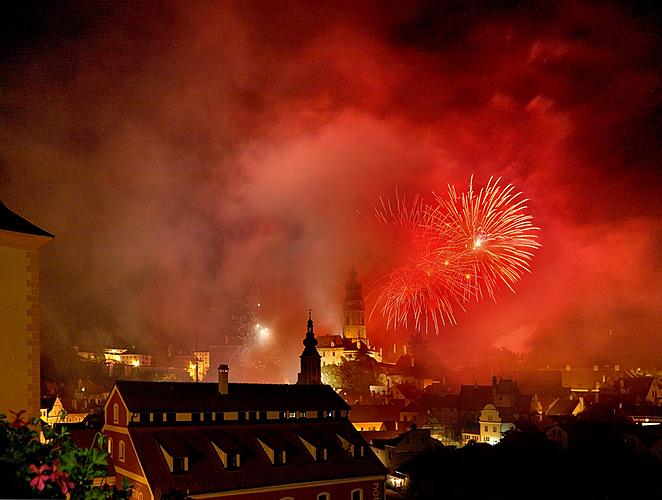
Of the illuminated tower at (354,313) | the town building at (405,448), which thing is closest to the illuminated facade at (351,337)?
the illuminated tower at (354,313)

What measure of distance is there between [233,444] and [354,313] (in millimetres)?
110830

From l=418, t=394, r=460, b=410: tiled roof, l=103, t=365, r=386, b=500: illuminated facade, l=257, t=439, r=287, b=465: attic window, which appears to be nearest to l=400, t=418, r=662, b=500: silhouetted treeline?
l=103, t=365, r=386, b=500: illuminated facade

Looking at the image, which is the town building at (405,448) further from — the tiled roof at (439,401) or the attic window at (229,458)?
the tiled roof at (439,401)

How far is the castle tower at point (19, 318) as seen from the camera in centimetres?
1056

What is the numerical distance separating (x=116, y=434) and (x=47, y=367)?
90628mm

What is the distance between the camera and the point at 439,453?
5062 cm

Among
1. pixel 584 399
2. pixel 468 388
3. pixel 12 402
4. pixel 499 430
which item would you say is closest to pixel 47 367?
pixel 468 388

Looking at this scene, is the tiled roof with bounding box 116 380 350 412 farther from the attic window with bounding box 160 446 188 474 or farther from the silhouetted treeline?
the silhouetted treeline

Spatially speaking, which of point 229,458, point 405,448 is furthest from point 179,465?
point 405,448

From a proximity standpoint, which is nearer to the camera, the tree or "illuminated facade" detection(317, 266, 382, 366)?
the tree

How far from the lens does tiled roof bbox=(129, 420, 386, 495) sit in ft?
89.8

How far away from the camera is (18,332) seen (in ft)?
35.2

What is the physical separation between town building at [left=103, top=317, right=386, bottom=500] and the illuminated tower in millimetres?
104393

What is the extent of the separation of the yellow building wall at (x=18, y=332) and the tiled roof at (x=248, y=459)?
1710 cm
